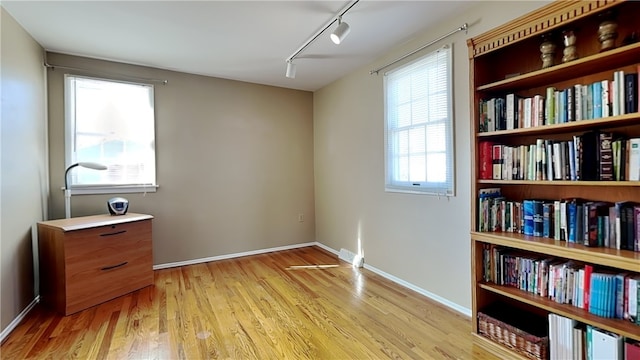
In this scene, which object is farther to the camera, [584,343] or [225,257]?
[225,257]

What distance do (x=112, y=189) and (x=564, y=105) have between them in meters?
4.21

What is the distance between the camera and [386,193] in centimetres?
332

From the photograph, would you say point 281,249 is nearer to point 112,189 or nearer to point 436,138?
point 112,189

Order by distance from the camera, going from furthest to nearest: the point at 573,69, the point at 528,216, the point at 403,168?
the point at 403,168, the point at 528,216, the point at 573,69

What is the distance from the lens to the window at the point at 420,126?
2617 millimetres

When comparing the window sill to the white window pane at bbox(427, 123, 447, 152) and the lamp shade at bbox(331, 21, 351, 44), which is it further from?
the white window pane at bbox(427, 123, 447, 152)

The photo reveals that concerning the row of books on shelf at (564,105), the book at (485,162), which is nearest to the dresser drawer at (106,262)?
the book at (485,162)

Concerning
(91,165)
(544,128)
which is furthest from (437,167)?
(91,165)

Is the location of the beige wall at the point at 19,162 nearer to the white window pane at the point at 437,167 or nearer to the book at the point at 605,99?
the white window pane at the point at 437,167

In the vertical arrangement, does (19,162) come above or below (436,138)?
below

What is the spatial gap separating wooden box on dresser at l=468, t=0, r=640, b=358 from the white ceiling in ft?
2.13

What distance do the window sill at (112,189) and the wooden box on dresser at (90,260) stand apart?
51cm

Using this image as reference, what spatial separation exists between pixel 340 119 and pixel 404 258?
2.03 m

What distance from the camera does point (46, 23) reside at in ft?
8.29
